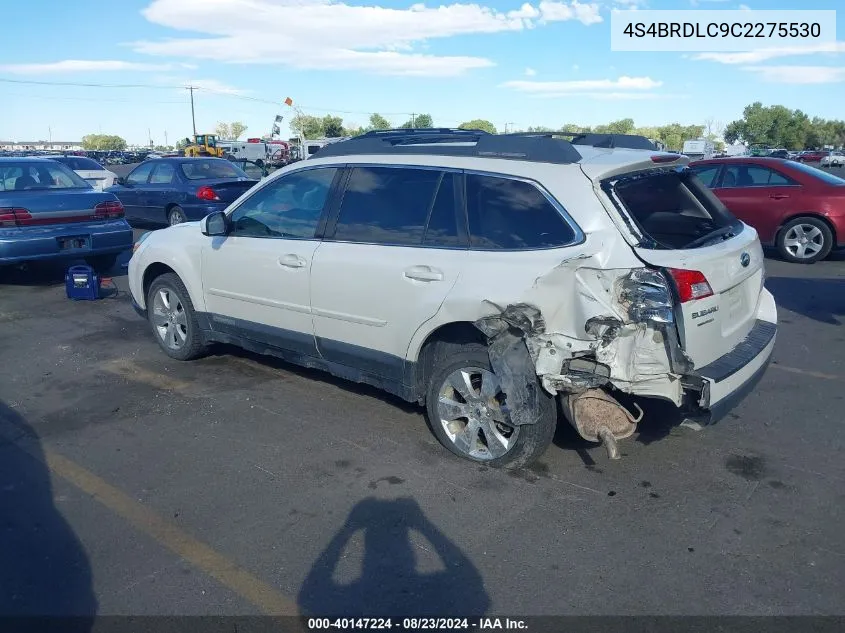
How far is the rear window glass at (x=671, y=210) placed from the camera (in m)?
4.00

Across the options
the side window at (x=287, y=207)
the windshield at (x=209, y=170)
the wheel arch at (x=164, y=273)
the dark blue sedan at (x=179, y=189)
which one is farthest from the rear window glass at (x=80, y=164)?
the side window at (x=287, y=207)

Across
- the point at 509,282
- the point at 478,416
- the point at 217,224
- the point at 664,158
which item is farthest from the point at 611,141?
the point at 217,224

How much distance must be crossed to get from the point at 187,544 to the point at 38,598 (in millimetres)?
658

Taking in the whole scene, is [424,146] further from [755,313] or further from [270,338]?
[755,313]

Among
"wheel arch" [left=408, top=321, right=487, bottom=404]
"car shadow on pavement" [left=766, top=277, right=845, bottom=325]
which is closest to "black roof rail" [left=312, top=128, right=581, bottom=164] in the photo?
"wheel arch" [left=408, top=321, right=487, bottom=404]

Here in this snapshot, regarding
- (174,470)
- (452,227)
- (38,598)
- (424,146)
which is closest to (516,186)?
(452,227)

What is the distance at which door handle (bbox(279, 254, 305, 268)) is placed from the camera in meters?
5.03

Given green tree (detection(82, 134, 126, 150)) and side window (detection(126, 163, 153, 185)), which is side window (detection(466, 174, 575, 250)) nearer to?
side window (detection(126, 163, 153, 185))

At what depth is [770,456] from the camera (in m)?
4.45

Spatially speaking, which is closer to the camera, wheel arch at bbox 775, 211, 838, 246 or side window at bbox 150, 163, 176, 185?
wheel arch at bbox 775, 211, 838, 246

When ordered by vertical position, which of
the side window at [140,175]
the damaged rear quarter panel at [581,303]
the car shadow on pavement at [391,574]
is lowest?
the car shadow on pavement at [391,574]

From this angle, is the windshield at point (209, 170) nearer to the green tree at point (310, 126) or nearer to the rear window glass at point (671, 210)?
the rear window glass at point (671, 210)

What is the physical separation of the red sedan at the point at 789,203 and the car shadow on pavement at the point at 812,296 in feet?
4.32

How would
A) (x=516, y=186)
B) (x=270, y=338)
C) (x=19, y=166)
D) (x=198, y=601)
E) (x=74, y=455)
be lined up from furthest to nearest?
1. (x=19, y=166)
2. (x=270, y=338)
3. (x=74, y=455)
4. (x=516, y=186)
5. (x=198, y=601)
